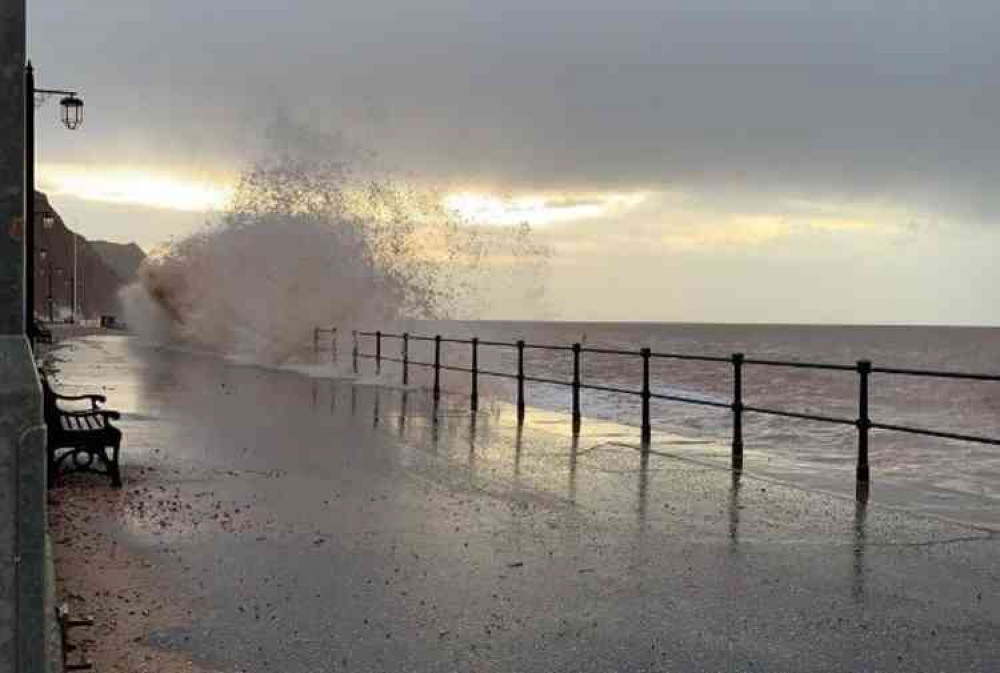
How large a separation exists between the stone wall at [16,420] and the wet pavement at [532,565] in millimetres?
1730

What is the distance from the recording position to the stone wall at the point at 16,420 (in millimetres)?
2455

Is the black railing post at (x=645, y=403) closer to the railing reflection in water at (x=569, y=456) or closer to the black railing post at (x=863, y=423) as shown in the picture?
the railing reflection in water at (x=569, y=456)

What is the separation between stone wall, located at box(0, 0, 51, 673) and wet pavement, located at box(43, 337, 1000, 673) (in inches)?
68.1

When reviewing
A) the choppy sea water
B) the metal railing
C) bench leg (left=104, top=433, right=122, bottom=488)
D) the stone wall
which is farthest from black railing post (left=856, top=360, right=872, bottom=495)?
the metal railing

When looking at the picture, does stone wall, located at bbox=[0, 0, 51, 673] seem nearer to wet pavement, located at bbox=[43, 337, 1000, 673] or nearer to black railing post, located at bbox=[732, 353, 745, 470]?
wet pavement, located at bbox=[43, 337, 1000, 673]

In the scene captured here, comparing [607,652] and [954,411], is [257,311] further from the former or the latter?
[607,652]

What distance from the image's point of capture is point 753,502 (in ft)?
26.3

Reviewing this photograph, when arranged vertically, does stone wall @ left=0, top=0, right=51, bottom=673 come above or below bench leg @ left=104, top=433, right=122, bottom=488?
above

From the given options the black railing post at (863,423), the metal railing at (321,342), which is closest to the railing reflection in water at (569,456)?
the black railing post at (863,423)

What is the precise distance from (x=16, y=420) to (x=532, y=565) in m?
3.78

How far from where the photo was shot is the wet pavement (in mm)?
4398

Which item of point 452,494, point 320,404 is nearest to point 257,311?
point 320,404

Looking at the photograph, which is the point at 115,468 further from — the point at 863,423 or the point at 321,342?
the point at 321,342

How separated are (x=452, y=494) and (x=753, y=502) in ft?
7.85
